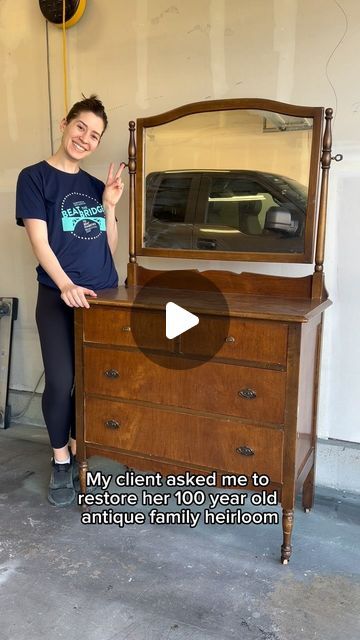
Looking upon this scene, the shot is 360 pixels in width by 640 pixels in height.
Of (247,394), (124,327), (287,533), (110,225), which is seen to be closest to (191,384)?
(247,394)

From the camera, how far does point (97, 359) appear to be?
203 cm

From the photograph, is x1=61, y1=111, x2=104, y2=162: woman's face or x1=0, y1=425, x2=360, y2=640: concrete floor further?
x1=61, y1=111, x2=104, y2=162: woman's face

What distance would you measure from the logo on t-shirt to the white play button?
562mm

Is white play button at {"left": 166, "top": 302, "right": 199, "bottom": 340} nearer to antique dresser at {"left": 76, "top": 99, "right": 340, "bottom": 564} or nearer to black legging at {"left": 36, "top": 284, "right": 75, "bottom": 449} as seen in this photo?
antique dresser at {"left": 76, "top": 99, "right": 340, "bottom": 564}

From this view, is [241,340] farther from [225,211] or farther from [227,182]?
[227,182]

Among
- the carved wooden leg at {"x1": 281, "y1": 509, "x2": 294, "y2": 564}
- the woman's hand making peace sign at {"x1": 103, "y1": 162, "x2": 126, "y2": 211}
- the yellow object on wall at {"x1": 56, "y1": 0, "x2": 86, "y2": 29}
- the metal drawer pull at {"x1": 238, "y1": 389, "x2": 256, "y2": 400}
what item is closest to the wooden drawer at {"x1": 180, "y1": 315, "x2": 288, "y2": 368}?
the metal drawer pull at {"x1": 238, "y1": 389, "x2": 256, "y2": 400}

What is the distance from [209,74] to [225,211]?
2.08ft

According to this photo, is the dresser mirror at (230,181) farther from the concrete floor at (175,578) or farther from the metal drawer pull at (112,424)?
the concrete floor at (175,578)

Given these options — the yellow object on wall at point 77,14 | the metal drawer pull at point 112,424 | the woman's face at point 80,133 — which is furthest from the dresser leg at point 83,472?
the yellow object on wall at point 77,14

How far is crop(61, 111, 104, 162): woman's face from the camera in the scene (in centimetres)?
210

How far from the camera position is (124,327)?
196 centimetres

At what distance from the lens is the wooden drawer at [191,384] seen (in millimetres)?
1778

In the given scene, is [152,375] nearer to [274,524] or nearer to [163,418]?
[163,418]

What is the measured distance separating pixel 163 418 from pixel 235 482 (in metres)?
0.34
